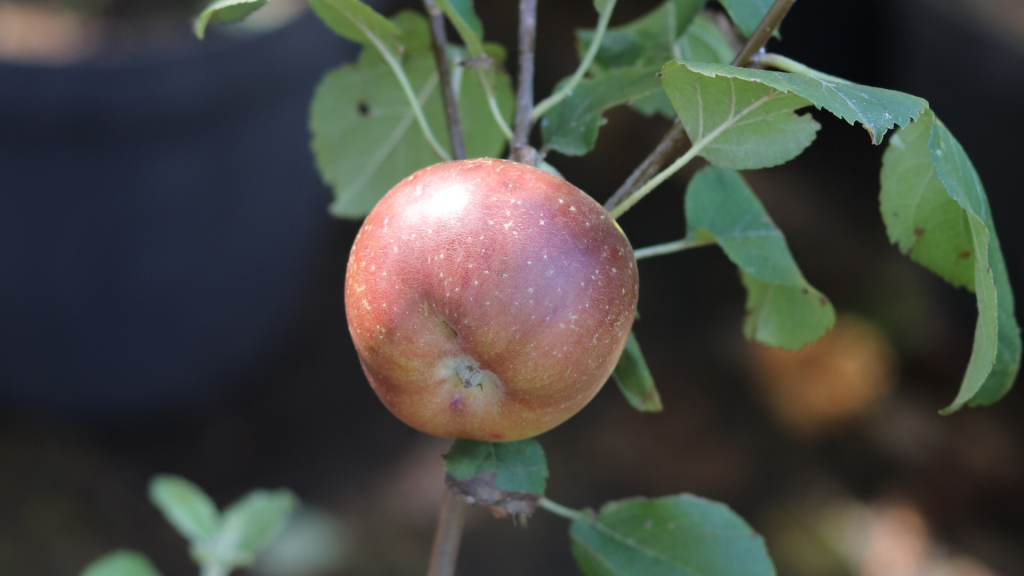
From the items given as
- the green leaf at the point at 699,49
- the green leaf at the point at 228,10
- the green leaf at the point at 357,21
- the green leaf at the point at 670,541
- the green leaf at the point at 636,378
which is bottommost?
the green leaf at the point at 670,541

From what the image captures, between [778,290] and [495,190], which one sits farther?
[778,290]

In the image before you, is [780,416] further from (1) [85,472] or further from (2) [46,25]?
(2) [46,25]

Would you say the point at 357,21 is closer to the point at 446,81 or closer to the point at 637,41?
the point at 446,81

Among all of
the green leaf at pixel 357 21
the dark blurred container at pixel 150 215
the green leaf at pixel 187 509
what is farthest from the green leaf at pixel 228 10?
the dark blurred container at pixel 150 215

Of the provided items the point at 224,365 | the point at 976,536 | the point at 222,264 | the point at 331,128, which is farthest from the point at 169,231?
the point at 976,536

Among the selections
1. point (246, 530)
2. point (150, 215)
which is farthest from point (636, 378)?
point (150, 215)

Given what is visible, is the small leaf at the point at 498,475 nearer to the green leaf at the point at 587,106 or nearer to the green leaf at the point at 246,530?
the green leaf at the point at 587,106
